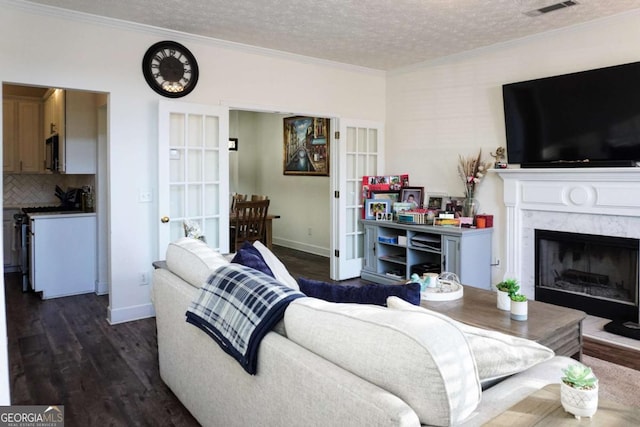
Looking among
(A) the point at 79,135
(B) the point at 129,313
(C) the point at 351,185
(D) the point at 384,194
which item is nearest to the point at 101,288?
(B) the point at 129,313

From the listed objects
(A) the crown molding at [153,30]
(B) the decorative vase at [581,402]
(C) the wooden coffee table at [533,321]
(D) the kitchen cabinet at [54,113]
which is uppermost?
(A) the crown molding at [153,30]

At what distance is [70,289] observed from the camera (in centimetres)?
Result: 492

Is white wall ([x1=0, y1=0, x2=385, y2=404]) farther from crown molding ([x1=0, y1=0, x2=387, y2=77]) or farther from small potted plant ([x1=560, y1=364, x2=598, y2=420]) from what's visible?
small potted plant ([x1=560, y1=364, x2=598, y2=420])

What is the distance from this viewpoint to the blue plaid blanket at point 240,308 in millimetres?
1547

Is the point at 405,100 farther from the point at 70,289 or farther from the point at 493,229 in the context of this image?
the point at 70,289

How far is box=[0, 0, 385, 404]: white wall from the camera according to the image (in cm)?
353

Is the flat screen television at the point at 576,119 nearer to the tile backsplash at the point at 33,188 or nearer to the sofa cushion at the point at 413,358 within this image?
the sofa cushion at the point at 413,358

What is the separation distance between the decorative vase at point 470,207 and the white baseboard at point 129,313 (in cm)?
331

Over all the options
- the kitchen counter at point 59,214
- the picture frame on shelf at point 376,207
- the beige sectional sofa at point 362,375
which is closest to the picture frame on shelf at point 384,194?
the picture frame on shelf at point 376,207

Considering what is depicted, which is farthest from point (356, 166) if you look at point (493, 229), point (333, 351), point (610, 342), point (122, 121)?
point (333, 351)

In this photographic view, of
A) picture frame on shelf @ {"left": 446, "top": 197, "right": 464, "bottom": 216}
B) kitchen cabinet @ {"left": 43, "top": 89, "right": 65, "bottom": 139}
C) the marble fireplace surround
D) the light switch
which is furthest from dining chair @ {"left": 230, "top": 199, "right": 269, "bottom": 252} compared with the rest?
the marble fireplace surround

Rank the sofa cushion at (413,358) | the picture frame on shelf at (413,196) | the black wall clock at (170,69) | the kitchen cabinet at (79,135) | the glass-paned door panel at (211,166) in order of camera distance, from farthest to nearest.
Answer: the picture frame on shelf at (413,196), the kitchen cabinet at (79,135), the glass-paned door panel at (211,166), the black wall clock at (170,69), the sofa cushion at (413,358)

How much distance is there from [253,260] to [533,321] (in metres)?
1.47

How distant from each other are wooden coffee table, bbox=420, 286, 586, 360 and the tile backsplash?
5.51 metres
